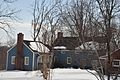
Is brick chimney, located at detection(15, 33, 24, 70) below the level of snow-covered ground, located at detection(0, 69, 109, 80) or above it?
above

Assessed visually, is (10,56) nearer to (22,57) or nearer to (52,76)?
(22,57)

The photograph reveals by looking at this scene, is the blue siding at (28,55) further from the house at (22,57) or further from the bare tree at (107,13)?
the bare tree at (107,13)

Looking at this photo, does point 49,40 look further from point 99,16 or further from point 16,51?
point 16,51

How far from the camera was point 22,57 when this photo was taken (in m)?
50.2

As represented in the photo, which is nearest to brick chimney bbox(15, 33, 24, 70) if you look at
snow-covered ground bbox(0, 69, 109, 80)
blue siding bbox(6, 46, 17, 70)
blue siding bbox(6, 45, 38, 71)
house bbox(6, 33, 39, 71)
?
house bbox(6, 33, 39, 71)

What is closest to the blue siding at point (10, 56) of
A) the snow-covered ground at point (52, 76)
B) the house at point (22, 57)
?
the house at point (22, 57)

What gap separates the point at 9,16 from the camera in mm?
15688

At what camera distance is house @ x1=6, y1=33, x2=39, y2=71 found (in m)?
49.7

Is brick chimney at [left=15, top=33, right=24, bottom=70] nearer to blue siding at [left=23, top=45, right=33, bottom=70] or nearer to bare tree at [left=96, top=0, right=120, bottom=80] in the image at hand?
blue siding at [left=23, top=45, right=33, bottom=70]

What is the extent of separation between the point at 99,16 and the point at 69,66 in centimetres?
2363

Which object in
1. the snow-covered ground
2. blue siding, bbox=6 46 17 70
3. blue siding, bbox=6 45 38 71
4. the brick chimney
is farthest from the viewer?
blue siding, bbox=6 46 17 70

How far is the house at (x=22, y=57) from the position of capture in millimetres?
49719

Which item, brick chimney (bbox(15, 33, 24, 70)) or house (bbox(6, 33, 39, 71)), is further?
brick chimney (bbox(15, 33, 24, 70))

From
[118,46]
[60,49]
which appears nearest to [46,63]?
[118,46]
